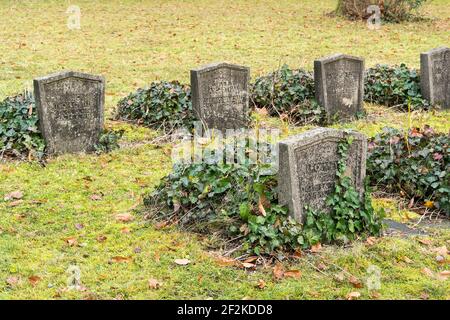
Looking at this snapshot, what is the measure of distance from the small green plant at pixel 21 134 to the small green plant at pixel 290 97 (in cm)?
361

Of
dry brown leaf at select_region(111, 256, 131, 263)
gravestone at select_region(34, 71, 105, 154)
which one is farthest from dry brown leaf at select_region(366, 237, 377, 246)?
gravestone at select_region(34, 71, 105, 154)

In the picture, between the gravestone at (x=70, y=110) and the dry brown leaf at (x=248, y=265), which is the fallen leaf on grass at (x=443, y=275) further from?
the gravestone at (x=70, y=110)

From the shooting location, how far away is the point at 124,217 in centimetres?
725

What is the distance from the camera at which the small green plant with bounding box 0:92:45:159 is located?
912 centimetres

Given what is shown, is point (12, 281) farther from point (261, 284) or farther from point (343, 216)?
point (343, 216)

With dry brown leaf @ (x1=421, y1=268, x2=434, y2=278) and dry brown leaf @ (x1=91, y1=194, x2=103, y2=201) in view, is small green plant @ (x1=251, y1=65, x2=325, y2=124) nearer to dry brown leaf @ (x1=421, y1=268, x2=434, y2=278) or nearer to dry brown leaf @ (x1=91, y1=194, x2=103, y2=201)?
dry brown leaf @ (x1=91, y1=194, x2=103, y2=201)


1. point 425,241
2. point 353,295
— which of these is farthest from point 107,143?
point 353,295

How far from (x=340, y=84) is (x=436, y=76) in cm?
183

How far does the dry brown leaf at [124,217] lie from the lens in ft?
23.7

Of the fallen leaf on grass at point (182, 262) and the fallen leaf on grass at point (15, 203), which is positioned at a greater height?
the fallen leaf on grass at point (15, 203)

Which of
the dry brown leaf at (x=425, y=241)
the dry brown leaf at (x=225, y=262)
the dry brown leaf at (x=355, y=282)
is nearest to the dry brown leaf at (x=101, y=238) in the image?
the dry brown leaf at (x=225, y=262)

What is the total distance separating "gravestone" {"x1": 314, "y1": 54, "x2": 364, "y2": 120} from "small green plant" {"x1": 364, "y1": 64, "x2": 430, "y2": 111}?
96cm

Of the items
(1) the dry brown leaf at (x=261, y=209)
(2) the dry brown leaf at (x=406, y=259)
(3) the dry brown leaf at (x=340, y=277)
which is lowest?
(3) the dry brown leaf at (x=340, y=277)

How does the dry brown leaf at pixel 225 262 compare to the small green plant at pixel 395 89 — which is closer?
the dry brown leaf at pixel 225 262
